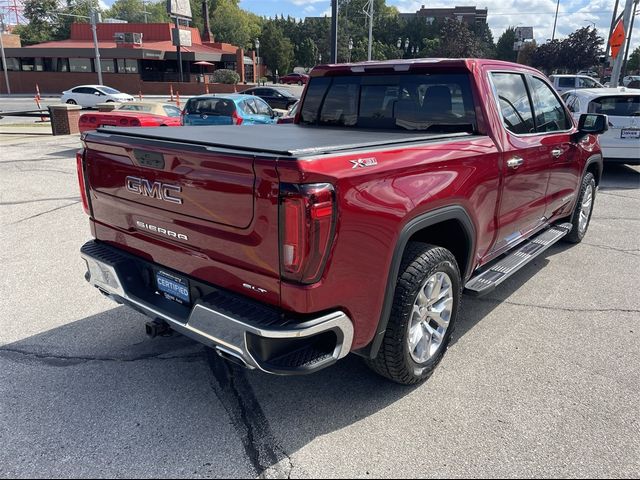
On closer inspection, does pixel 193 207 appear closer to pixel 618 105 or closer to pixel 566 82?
pixel 618 105

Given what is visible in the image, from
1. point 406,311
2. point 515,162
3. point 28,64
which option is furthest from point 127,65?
point 406,311

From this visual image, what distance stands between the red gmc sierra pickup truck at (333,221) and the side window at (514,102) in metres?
0.02

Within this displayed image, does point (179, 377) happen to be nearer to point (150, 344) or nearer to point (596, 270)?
point (150, 344)

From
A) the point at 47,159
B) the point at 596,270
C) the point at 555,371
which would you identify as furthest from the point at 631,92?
the point at 47,159

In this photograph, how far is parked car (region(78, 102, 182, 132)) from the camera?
38.8ft

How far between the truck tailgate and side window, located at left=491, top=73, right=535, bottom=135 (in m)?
2.35

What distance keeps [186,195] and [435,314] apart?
1.69 metres

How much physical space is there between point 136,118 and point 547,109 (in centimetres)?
976

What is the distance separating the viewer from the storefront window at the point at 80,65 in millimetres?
47997

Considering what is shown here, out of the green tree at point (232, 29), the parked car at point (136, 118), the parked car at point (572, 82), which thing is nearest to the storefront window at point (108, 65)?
the green tree at point (232, 29)

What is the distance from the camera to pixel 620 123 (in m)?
9.70

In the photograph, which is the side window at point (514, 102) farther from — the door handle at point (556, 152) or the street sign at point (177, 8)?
the street sign at point (177, 8)

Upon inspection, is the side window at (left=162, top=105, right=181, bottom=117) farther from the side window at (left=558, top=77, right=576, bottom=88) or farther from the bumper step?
the side window at (left=558, top=77, right=576, bottom=88)

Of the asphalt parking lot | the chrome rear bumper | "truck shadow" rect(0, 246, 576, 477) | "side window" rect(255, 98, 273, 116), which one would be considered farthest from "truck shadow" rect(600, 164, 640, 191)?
the chrome rear bumper
